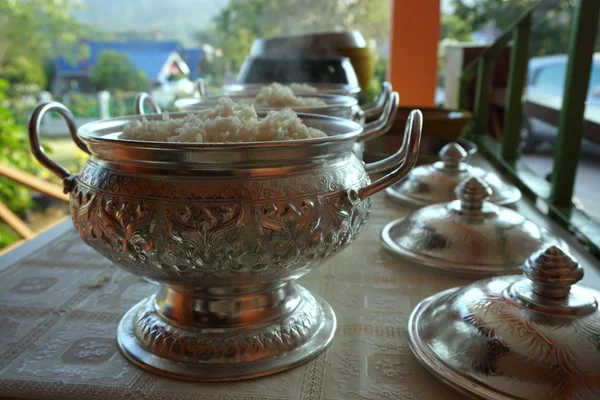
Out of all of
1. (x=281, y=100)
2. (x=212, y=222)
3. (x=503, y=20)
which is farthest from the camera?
(x=503, y=20)

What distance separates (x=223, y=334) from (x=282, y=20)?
3230mm

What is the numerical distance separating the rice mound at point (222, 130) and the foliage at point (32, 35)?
11.4ft

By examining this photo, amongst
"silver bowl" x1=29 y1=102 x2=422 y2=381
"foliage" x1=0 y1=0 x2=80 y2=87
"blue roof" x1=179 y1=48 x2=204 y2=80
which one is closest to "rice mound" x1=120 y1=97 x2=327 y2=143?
"silver bowl" x1=29 y1=102 x2=422 y2=381

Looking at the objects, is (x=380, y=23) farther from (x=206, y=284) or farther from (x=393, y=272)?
(x=206, y=284)

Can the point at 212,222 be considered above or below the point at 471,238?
above

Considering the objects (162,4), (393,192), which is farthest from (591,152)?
(162,4)

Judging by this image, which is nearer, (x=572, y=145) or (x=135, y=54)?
(x=572, y=145)

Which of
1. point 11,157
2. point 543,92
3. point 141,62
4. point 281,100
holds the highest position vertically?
point 281,100

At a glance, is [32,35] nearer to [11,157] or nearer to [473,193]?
[11,157]

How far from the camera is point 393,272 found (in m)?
0.83

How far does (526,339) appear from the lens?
1.68ft

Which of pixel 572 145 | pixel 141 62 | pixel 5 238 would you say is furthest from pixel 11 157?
pixel 572 145

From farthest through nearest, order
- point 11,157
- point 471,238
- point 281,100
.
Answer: point 11,157 → point 281,100 → point 471,238

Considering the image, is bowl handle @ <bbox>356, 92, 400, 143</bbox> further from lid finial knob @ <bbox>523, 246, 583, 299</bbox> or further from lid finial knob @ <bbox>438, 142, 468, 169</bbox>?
lid finial knob @ <bbox>523, 246, 583, 299</bbox>
